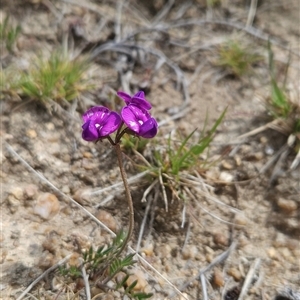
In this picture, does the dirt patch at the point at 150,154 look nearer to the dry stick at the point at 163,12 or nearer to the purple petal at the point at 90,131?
the dry stick at the point at 163,12

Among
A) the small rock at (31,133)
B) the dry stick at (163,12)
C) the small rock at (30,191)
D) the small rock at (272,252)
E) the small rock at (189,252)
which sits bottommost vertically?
the small rock at (30,191)

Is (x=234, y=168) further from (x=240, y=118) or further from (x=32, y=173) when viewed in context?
(x=32, y=173)

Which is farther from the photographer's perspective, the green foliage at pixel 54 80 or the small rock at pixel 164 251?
the green foliage at pixel 54 80

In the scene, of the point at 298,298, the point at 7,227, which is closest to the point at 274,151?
the point at 298,298

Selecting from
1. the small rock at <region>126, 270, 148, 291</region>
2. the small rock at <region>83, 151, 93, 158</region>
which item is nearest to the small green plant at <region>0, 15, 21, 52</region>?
the small rock at <region>83, 151, 93, 158</region>

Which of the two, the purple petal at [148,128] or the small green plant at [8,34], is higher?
the small green plant at [8,34]

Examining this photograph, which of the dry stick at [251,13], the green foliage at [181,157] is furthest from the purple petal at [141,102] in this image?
the dry stick at [251,13]
